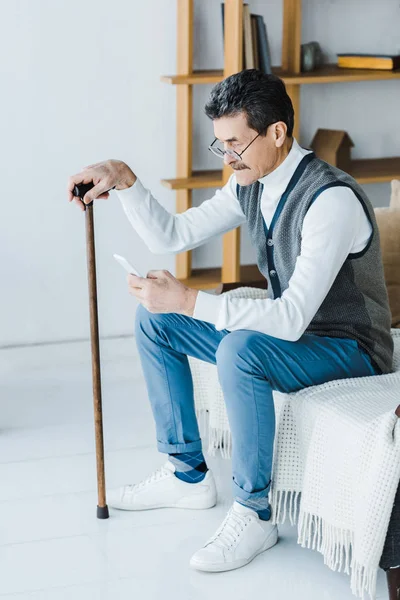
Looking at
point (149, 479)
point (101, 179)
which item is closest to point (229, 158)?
point (101, 179)

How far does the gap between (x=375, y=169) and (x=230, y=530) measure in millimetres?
1893

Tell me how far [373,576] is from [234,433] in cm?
46

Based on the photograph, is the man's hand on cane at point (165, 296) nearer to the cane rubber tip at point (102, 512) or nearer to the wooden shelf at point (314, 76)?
the cane rubber tip at point (102, 512)

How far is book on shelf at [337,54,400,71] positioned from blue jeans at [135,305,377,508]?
5.45ft

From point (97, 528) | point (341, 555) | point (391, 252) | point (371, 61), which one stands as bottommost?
point (97, 528)

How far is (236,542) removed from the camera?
87.8 inches

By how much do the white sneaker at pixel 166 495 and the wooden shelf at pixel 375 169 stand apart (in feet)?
5.08

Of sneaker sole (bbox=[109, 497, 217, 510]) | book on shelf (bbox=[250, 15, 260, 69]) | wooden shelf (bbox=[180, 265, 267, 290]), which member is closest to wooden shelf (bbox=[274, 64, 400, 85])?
book on shelf (bbox=[250, 15, 260, 69])

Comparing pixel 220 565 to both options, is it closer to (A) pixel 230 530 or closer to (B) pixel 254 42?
(A) pixel 230 530

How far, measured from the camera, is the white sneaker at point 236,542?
2.21 metres

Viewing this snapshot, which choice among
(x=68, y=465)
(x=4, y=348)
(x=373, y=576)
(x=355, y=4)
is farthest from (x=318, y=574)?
(x=355, y=4)

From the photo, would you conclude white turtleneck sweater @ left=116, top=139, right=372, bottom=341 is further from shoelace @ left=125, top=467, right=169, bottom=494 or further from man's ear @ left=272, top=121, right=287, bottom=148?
shoelace @ left=125, top=467, right=169, bottom=494

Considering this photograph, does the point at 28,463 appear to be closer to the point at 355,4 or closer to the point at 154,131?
the point at 154,131

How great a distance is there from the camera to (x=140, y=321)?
8.07ft
